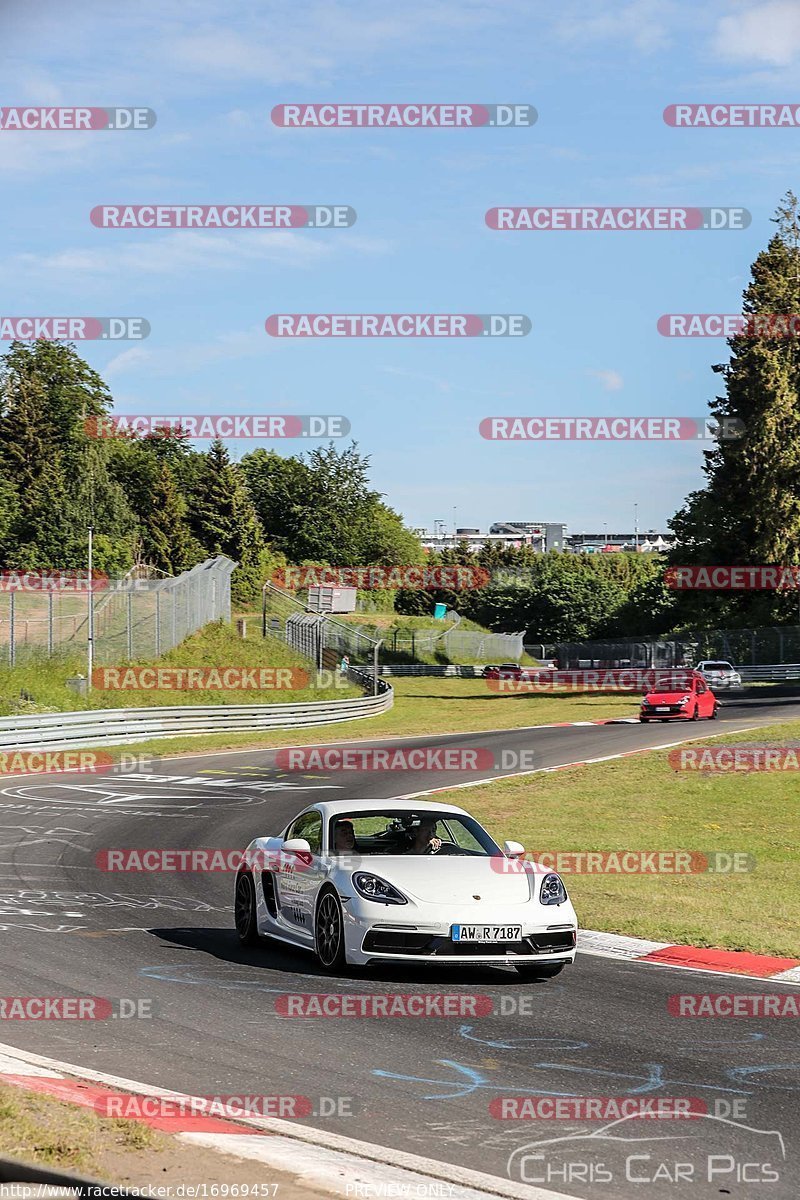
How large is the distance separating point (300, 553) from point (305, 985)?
11089 cm

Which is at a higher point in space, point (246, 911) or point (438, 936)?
point (438, 936)

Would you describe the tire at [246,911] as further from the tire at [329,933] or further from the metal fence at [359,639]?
the metal fence at [359,639]

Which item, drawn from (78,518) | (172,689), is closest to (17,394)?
(78,518)

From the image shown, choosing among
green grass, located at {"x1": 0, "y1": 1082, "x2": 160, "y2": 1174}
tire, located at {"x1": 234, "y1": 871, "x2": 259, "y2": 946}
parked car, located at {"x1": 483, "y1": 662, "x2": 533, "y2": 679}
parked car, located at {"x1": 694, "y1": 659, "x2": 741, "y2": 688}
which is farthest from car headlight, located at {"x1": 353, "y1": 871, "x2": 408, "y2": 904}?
parked car, located at {"x1": 483, "y1": 662, "x2": 533, "y2": 679}

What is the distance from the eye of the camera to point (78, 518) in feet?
311

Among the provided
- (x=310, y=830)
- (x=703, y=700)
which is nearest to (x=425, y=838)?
(x=310, y=830)

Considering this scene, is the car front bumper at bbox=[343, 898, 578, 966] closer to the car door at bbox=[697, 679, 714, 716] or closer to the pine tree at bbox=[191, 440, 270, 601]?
the car door at bbox=[697, 679, 714, 716]

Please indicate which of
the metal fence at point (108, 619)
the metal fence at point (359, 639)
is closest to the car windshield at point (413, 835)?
the metal fence at point (108, 619)

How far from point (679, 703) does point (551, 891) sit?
104 ft

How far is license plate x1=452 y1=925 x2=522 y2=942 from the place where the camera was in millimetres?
9961

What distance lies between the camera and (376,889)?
10273 mm

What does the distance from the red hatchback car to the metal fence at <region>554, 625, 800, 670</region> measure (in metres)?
35.1

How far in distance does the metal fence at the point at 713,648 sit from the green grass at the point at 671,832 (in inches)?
1635

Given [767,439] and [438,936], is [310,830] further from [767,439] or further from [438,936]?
[767,439]
